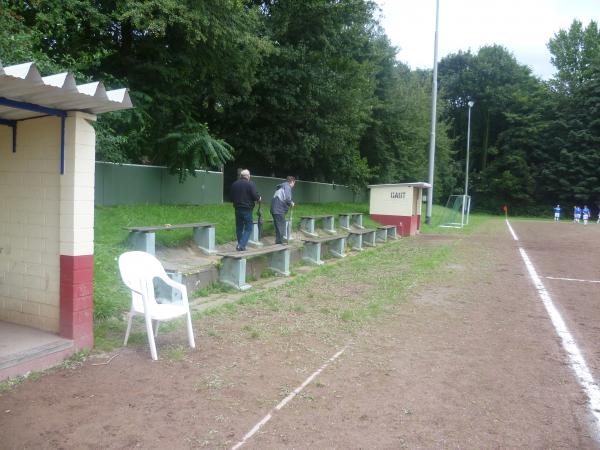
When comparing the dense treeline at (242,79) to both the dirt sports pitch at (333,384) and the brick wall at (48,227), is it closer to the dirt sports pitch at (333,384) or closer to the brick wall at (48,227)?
the brick wall at (48,227)

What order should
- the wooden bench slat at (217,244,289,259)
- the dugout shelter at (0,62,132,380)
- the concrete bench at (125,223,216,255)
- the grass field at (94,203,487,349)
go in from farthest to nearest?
the concrete bench at (125,223,216,255)
the wooden bench slat at (217,244,289,259)
the grass field at (94,203,487,349)
the dugout shelter at (0,62,132,380)

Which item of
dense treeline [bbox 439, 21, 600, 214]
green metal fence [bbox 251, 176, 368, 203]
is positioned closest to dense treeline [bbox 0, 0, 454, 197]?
green metal fence [bbox 251, 176, 368, 203]

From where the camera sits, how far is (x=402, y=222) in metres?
21.0

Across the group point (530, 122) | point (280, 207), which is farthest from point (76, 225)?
point (530, 122)

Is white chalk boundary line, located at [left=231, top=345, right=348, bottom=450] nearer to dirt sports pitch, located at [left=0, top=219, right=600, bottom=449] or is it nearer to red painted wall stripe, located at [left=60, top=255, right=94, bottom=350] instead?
dirt sports pitch, located at [left=0, top=219, right=600, bottom=449]

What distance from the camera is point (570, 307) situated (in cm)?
829

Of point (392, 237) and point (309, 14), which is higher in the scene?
point (309, 14)

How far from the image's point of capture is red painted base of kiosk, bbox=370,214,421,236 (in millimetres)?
20844

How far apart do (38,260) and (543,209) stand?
60.3 meters

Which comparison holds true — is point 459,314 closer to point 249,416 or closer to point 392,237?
point 249,416

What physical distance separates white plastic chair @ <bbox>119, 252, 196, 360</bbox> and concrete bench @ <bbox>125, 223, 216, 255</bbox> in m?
3.46

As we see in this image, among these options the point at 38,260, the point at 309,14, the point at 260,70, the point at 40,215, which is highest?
the point at 309,14

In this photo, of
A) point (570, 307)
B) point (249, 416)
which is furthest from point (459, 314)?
point (249, 416)

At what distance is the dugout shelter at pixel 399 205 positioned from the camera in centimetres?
2080
